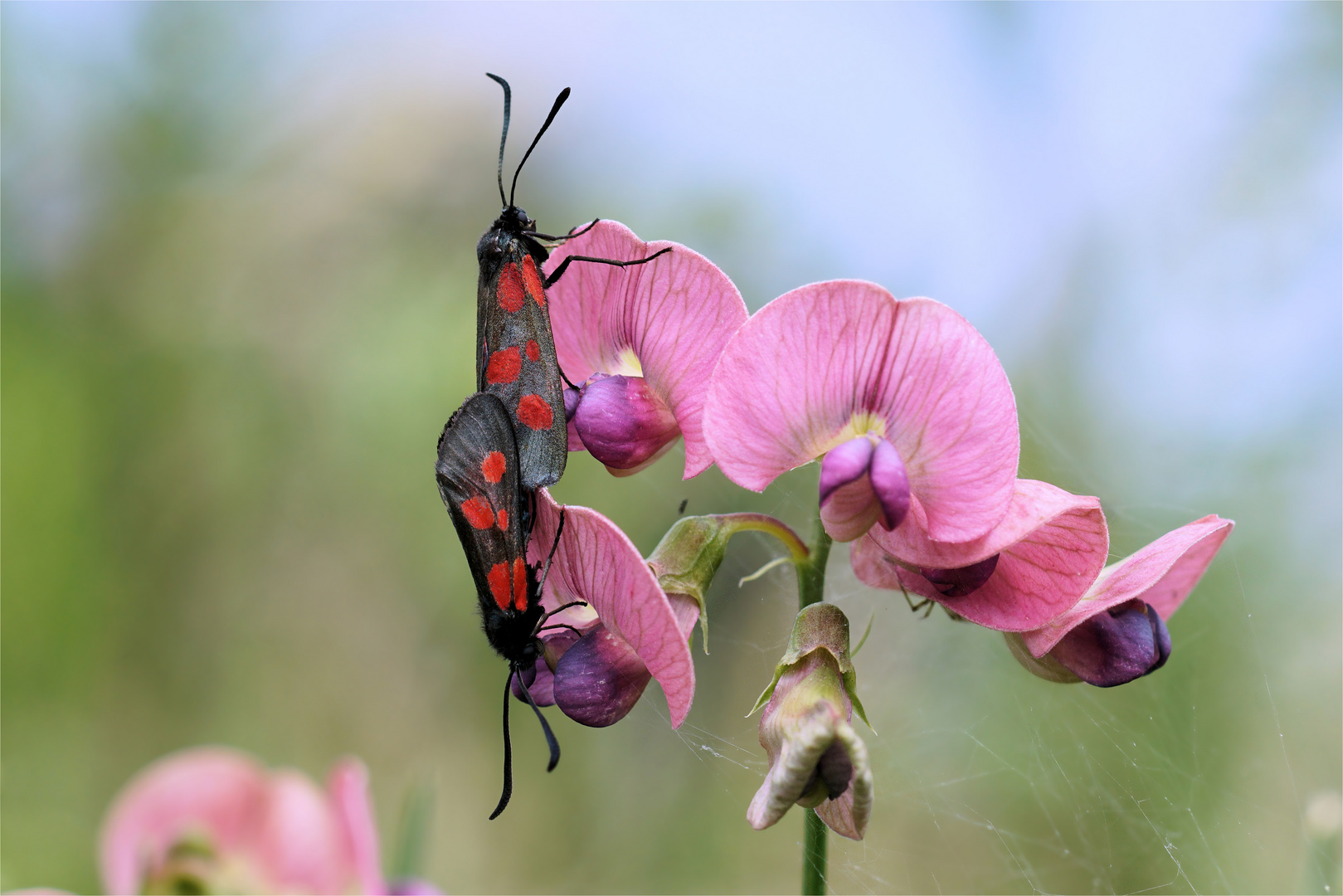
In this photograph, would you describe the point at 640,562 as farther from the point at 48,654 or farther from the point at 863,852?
the point at 48,654

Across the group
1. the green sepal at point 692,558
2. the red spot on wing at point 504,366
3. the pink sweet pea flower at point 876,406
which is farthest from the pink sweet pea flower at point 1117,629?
the red spot on wing at point 504,366

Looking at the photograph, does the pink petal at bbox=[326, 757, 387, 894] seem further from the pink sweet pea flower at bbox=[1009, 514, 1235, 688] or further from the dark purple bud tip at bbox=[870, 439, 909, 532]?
the pink sweet pea flower at bbox=[1009, 514, 1235, 688]

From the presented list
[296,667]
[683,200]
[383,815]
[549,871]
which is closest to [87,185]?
[296,667]

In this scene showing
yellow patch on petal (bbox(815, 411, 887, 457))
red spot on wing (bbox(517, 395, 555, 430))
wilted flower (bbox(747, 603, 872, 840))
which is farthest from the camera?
red spot on wing (bbox(517, 395, 555, 430))

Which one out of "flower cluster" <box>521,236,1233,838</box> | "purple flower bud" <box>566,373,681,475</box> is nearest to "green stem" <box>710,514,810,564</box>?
"flower cluster" <box>521,236,1233,838</box>

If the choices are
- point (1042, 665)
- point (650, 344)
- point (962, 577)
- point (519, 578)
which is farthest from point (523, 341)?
point (1042, 665)

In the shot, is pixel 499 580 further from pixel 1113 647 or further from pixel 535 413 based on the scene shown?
pixel 1113 647
